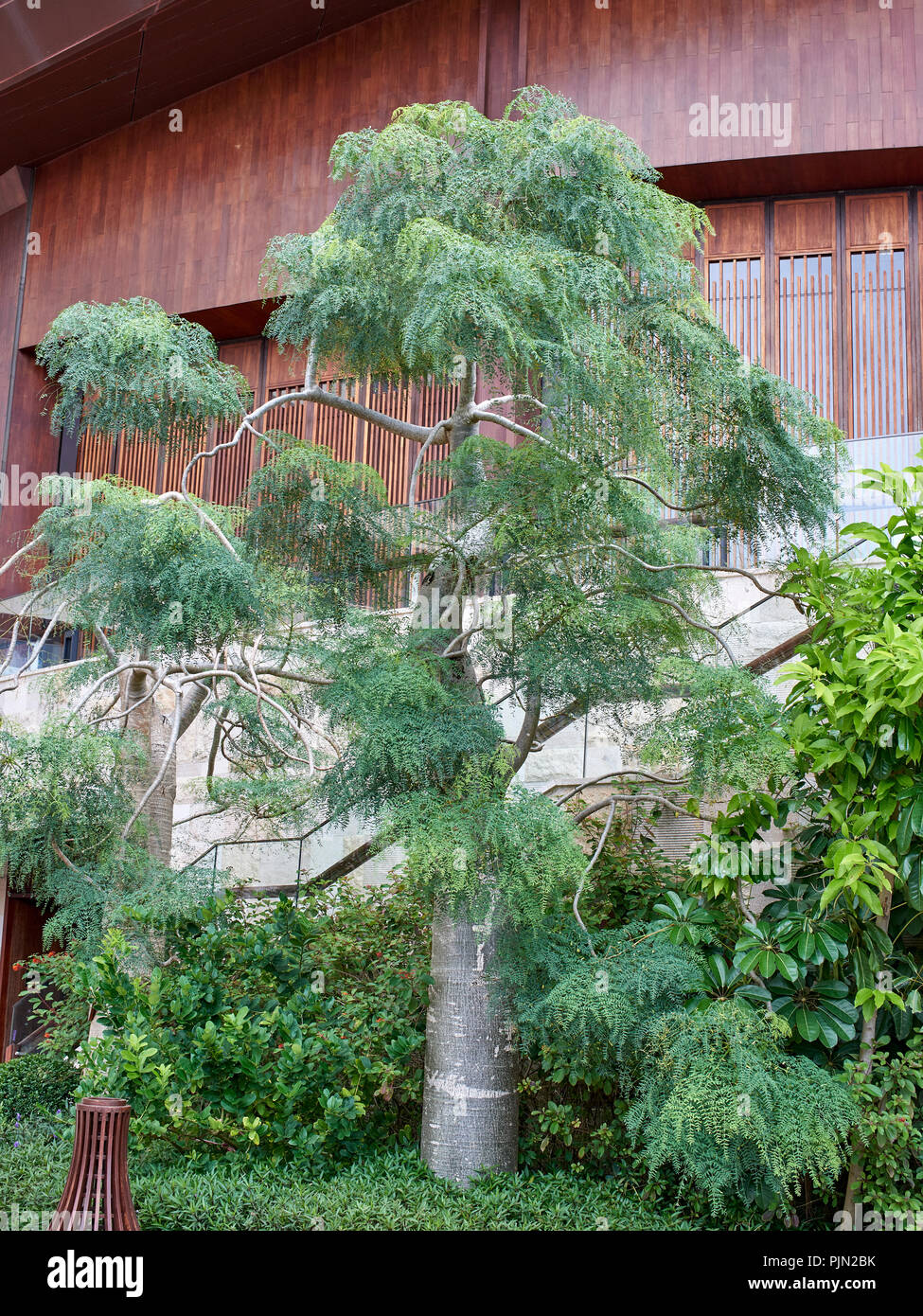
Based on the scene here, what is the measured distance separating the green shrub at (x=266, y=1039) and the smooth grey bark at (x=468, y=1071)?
1.10 ft

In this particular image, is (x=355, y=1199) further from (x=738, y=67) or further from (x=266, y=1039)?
(x=738, y=67)

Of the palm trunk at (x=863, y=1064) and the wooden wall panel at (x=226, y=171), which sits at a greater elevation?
the wooden wall panel at (x=226, y=171)

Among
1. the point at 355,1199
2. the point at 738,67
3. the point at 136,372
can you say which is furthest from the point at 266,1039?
the point at 738,67

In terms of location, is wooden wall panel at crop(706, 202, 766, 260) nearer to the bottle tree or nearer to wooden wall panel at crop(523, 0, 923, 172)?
wooden wall panel at crop(523, 0, 923, 172)

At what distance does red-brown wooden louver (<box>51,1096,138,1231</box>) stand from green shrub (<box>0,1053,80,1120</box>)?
2.79m

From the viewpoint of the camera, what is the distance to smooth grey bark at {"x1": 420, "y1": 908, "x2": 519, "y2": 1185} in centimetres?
551

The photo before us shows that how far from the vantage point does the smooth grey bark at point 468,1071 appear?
551 centimetres

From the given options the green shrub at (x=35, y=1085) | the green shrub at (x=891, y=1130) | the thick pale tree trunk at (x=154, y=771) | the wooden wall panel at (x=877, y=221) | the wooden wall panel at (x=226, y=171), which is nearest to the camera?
the green shrub at (x=891, y=1130)

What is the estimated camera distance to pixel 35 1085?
7.50m

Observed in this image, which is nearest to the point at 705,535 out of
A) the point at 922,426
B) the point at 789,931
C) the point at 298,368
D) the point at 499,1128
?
the point at 789,931

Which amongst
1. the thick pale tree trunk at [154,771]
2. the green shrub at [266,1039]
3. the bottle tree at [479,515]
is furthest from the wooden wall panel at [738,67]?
the green shrub at [266,1039]

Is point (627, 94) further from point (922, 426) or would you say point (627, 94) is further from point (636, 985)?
point (636, 985)

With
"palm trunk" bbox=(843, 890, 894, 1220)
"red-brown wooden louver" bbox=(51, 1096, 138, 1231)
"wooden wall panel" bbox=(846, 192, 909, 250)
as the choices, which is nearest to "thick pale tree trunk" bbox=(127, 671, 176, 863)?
"red-brown wooden louver" bbox=(51, 1096, 138, 1231)

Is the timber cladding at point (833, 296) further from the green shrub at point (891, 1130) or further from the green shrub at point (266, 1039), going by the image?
the green shrub at point (891, 1130)
